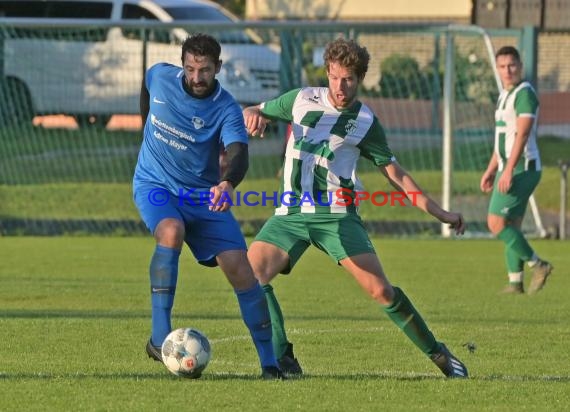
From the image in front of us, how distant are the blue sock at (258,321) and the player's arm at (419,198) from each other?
99 cm

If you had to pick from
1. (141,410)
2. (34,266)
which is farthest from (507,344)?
(34,266)

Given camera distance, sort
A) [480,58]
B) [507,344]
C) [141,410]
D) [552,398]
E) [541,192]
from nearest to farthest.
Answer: [141,410], [552,398], [507,344], [480,58], [541,192]

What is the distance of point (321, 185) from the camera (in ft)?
27.0

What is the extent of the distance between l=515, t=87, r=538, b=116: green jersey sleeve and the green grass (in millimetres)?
1583

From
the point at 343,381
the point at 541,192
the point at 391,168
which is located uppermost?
the point at 391,168

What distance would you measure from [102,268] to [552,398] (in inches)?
315

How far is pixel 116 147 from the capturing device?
1970 cm

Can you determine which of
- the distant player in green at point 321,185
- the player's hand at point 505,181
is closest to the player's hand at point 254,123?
the distant player in green at point 321,185

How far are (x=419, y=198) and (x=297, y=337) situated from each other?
2158mm

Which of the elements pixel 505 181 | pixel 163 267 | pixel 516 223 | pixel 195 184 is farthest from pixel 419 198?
pixel 516 223

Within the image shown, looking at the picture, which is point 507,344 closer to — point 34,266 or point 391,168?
point 391,168

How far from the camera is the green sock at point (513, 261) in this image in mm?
12805

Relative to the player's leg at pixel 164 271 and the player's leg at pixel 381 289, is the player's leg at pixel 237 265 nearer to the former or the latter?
the player's leg at pixel 164 271

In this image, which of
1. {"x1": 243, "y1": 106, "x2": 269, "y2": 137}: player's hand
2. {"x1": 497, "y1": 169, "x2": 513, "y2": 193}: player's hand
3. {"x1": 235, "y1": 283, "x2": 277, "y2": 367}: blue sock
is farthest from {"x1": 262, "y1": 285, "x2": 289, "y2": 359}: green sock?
{"x1": 497, "y1": 169, "x2": 513, "y2": 193}: player's hand
